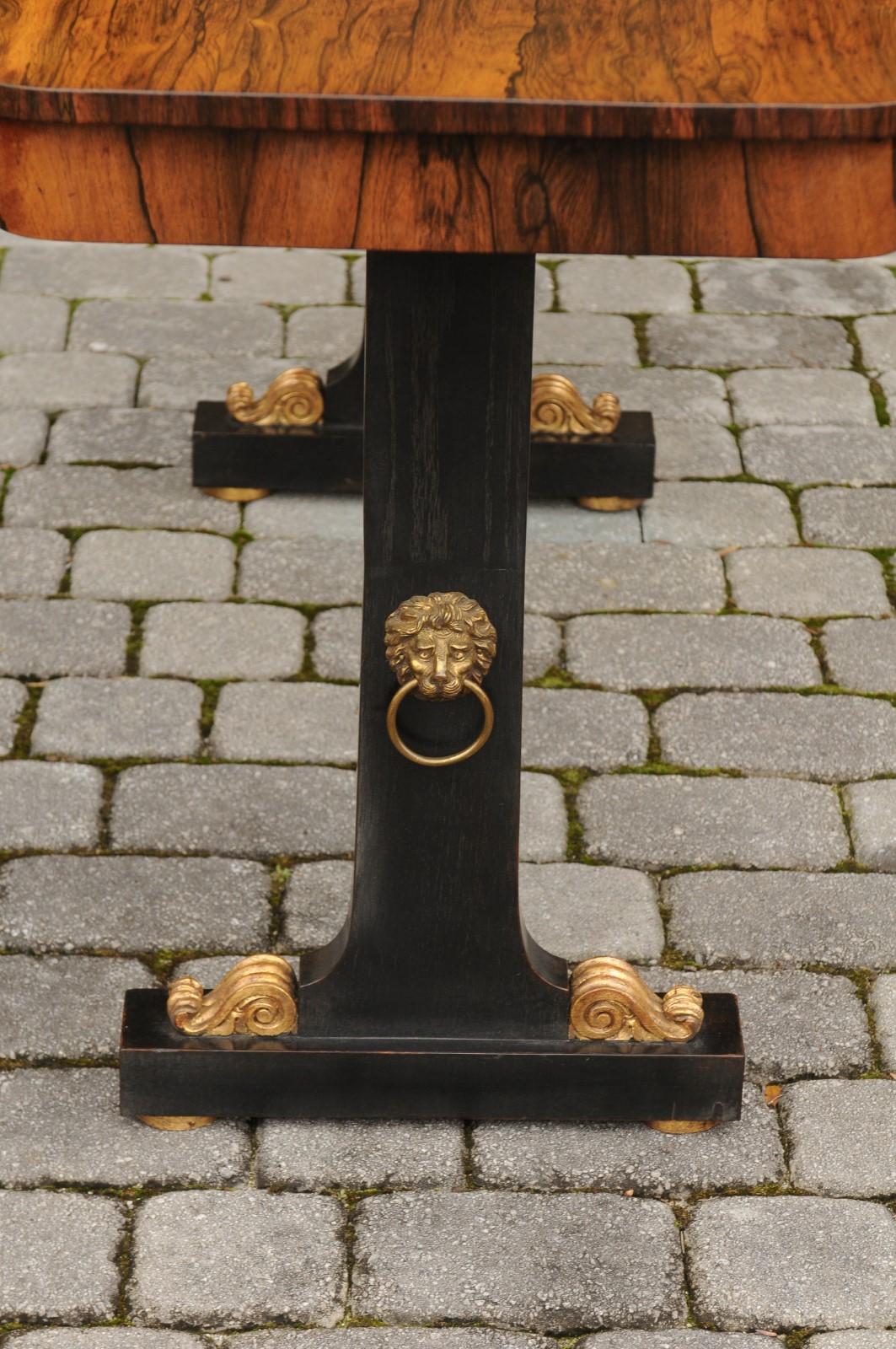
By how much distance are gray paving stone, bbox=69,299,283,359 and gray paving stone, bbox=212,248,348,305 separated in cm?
9

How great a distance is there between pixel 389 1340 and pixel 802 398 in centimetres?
267

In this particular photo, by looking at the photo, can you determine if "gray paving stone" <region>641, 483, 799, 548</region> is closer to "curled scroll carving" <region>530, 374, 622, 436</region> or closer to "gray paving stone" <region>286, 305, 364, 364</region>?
"curled scroll carving" <region>530, 374, 622, 436</region>

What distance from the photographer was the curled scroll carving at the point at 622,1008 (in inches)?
94.9

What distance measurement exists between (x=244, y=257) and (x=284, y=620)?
169cm

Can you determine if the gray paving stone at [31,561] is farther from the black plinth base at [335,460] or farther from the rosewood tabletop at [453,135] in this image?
the rosewood tabletop at [453,135]

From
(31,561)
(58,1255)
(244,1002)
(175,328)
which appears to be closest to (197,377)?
(175,328)

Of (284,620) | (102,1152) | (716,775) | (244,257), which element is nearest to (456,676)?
(102,1152)

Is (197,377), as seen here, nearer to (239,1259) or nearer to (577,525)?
(577,525)

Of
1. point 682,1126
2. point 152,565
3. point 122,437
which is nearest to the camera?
point 682,1126

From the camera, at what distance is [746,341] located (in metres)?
4.49

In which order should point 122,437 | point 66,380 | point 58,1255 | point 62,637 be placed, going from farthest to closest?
point 66,380 → point 122,437 → point 62,637 → point 58,1255

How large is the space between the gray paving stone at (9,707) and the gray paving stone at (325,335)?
4.24 ft

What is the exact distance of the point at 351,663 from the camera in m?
3.39

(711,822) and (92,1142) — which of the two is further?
(711,822)
